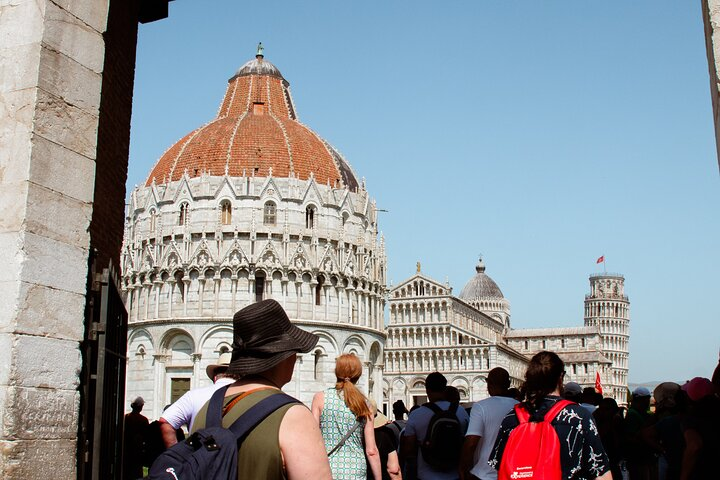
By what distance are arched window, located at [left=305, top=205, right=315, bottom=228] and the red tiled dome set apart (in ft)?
6.50

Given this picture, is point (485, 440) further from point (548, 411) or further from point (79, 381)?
point (79, 381)

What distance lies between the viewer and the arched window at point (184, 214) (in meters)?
48.0

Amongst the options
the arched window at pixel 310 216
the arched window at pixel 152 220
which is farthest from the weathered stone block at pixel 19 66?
the arched window at pixel 152 220

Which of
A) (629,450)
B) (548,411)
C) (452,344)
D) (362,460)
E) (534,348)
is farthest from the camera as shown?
(534,348)

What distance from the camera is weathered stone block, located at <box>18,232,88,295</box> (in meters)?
5.05

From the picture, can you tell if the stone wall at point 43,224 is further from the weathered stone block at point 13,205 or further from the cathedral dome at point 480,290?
the cathedral dome at point 480,290

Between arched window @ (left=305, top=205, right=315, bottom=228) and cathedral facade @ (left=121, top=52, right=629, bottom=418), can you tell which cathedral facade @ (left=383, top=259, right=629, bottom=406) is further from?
arched window @ (left=305, top=205, right=315, bottom=228)

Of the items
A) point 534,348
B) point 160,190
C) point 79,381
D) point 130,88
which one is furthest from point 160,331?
point 534,348

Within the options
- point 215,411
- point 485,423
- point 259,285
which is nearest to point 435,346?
point 259,285

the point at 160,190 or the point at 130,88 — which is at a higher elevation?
the point at 160,190

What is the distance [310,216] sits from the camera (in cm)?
4866

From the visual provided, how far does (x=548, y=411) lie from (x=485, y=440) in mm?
2056

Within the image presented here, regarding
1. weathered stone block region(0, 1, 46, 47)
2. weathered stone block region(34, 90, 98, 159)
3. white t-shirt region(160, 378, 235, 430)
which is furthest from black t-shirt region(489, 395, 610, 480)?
weathered stone block region(0, 1, 46, 47)

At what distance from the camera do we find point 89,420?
228 inches
